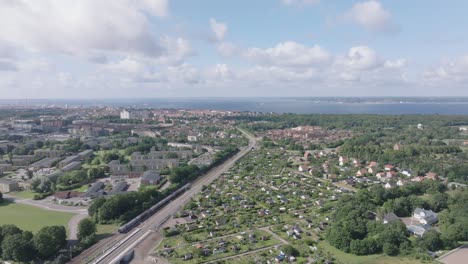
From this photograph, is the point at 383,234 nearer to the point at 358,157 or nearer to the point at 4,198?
the point at 358,157

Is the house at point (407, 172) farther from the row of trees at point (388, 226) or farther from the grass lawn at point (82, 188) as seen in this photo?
the grass lawn at point (82, 188)

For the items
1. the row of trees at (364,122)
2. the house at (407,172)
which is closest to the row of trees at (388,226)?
the house at (407,172)

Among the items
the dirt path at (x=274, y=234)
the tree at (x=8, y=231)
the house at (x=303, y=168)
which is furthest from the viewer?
the house at (x=303, y=168)

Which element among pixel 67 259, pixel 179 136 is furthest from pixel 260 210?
pixel 179 136

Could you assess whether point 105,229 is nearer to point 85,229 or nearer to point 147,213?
point 85,229

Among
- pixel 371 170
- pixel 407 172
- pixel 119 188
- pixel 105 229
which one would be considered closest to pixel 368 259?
pixel 105 229

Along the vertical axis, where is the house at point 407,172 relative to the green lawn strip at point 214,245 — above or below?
above
